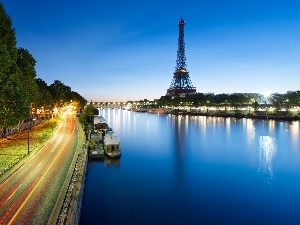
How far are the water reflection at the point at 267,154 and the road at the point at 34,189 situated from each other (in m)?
34.4

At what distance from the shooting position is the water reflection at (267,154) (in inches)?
2227

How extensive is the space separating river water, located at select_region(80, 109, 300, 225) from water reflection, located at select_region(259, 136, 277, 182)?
0.18m

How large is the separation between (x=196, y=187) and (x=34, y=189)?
24228 mm

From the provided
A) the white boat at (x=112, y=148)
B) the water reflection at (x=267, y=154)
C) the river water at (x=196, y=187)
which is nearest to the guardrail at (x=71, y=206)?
the river water at (x=196, y=187)

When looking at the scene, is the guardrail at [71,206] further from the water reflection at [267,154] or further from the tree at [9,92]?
the water reflection at [267,154]

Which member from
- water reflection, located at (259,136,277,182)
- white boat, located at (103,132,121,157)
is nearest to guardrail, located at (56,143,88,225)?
white boat, located at (103,132,121,157)

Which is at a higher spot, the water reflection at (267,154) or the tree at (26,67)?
the tree at (26,67)

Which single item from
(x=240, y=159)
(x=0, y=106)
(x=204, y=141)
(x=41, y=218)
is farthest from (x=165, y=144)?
(x=41, y=218)

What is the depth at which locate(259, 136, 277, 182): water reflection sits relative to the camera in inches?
2227

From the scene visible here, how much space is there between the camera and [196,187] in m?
46.2

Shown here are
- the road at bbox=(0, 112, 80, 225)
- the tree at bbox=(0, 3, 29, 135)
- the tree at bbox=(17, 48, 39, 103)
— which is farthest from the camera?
the tree at bbox=(17, 48, 39, 103)

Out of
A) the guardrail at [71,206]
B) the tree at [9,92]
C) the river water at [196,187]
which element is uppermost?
the tree at [9,92]

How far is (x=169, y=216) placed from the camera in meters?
34.6

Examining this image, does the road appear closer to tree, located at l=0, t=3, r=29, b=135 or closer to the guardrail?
the guardrail
